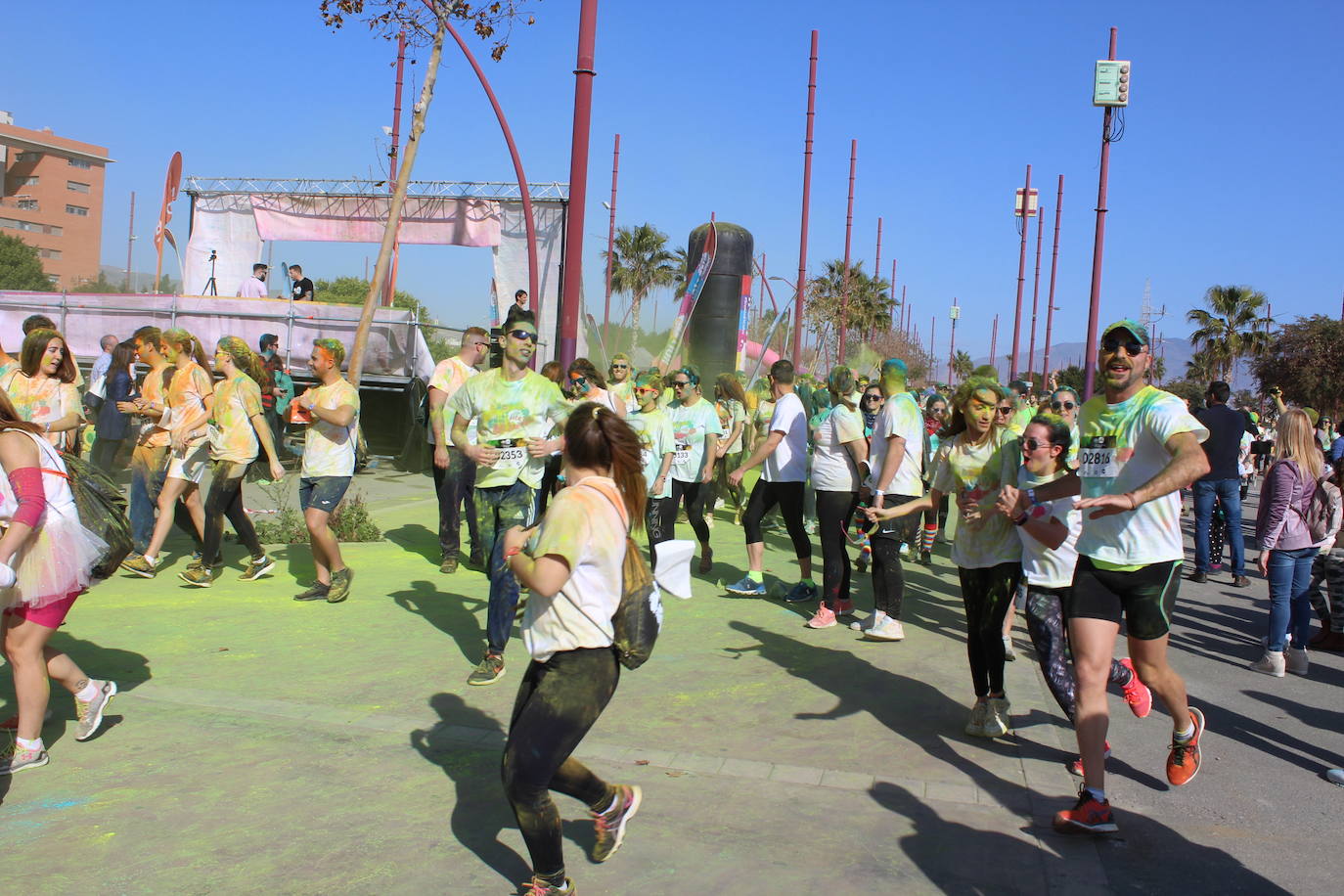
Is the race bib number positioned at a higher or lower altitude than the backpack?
higher

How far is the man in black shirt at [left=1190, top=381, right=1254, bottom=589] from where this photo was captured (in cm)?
1012

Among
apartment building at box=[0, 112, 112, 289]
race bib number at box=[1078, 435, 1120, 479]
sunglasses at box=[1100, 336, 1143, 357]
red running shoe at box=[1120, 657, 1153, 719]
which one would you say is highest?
apartment building at box=[0, 112, 112, 289]

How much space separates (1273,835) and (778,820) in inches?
78.0

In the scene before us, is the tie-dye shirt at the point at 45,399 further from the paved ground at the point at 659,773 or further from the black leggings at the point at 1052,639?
the black leggings at the point at 1052,639

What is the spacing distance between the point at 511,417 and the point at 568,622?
10.4 ft

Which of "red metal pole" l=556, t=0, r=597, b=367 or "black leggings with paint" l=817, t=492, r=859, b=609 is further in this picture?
"red metal pole" l=556, t=0, r=597, b=367

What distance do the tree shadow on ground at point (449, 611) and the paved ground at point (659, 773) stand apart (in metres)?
0.05

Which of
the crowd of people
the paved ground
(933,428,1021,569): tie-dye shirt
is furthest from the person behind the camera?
(933,428,1021,569): tie-dye shirt

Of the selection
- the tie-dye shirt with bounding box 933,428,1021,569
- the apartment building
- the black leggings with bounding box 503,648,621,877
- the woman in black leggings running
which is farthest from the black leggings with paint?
the apartment building

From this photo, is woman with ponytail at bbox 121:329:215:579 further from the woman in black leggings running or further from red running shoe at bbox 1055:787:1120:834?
red running shoe at bbox 1055:787:1120:834

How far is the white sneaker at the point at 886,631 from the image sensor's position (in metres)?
7.22

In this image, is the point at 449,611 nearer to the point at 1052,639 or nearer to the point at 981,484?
the point at 981,484

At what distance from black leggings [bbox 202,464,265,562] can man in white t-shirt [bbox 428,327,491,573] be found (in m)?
1.60

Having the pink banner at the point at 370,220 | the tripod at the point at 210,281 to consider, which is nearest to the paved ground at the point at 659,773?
the pink banner at the point at 370,220
